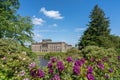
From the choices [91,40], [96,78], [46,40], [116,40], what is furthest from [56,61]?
[46,40]

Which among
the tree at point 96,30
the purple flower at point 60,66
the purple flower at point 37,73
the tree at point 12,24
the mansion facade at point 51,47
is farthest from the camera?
the mansion facade at point 51,47

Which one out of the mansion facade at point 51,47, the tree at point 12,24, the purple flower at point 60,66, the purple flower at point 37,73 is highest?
the mansion facade at point 51,47

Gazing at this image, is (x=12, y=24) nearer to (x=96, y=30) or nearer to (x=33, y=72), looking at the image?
(x=33, y=72)

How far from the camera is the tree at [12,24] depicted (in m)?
20.3

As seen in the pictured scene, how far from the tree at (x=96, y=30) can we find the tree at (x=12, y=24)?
75.9ft

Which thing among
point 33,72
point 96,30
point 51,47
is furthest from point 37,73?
point 51,47

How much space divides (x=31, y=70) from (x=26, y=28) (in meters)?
16.0

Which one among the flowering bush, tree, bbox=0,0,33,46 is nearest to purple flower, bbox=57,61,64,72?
the flowering bush

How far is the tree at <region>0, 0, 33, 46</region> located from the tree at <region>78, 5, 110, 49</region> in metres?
23.1

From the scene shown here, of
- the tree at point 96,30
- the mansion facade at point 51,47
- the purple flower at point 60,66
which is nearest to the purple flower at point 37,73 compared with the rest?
the purple flower at point 60,66

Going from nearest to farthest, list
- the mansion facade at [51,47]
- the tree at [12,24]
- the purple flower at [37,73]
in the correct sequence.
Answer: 1. the purple flower at [37,73]
2. the tree at [12,24]
3. the mansion facade at [51,47]

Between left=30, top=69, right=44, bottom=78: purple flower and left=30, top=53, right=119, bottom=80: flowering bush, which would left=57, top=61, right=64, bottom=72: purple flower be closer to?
left=30, top=53, right=119, bottom=80: flowering bush

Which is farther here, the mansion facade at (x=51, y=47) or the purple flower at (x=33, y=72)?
the mansion facade at (x=51, y=47)

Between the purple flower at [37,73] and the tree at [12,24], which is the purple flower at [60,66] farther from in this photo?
the tree at [12,24]
